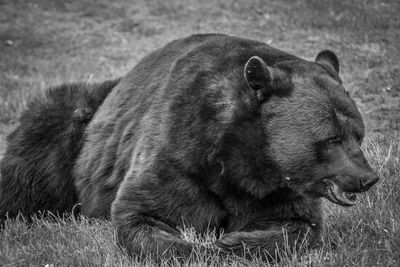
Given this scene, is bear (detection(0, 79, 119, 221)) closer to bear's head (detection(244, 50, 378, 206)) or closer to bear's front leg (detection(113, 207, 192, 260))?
bear's front leg (detection(113, 207, 192, 260))

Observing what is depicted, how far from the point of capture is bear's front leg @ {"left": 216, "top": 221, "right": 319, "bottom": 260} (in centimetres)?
414

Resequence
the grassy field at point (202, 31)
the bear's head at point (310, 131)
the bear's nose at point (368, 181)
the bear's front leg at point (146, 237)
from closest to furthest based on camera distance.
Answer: the bear's nose at point (368, 181)
the bear's head at point (310, 131)
the bear's front leg at point (146, 237)
the grassy field at point (202, 31)

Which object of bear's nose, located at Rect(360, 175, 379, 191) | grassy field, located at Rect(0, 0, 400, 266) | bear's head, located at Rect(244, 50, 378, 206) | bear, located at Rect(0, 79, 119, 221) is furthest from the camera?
bear, located at Rect(0, 79, 119, 221)

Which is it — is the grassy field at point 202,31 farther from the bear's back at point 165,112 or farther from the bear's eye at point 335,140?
the bear's eye at point 335,140

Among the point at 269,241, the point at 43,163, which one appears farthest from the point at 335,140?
the point at 43,163

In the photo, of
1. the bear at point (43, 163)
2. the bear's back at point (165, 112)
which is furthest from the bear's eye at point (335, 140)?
the bear at point (43, 163)

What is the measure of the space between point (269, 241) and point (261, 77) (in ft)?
3.37

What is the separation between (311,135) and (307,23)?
24.2 feet

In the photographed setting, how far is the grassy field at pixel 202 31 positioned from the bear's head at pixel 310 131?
0.43m

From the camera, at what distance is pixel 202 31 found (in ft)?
36.6

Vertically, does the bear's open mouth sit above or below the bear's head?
below

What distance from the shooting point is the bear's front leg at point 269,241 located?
4.14 meters

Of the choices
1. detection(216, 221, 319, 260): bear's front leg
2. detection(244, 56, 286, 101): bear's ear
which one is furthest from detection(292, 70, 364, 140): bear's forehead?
detection(216, 221, 319, 260): bear's front leg

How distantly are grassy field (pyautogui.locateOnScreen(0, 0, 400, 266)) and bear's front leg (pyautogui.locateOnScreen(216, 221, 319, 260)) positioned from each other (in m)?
0.11
